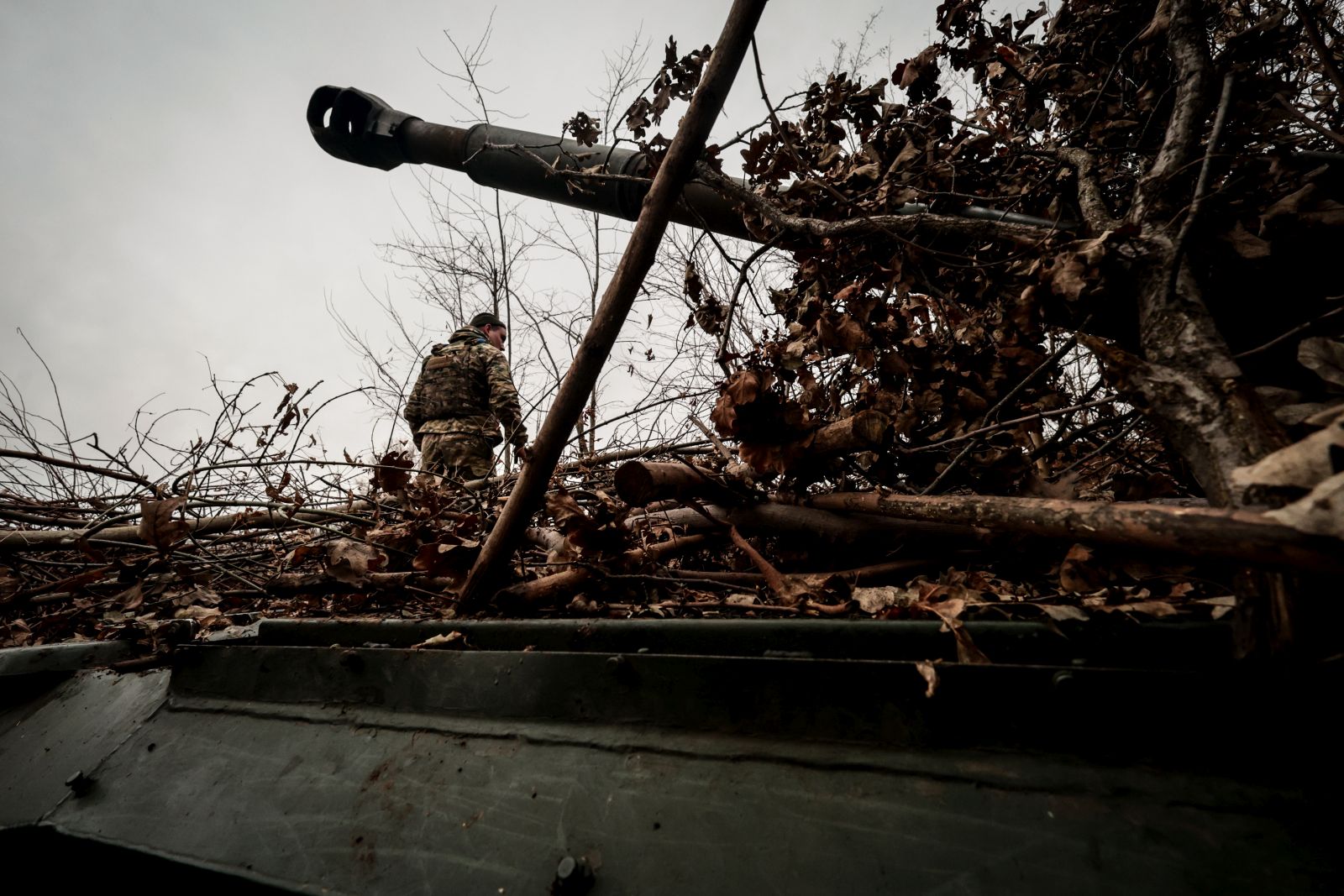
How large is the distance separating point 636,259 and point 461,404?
483 cm

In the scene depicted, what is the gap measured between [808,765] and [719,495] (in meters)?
1.14

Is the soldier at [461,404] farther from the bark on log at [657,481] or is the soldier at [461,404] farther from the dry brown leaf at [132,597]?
the bark on log at [657,481]

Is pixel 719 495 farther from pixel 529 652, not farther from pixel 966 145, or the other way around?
pixel 966 145

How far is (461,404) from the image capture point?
587 cm

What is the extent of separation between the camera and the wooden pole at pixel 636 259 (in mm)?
1512

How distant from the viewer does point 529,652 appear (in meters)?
1.12

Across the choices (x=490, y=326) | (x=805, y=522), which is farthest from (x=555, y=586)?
(x=490, y=326)

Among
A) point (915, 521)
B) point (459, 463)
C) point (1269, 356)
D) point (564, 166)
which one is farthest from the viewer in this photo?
point (459, 463)

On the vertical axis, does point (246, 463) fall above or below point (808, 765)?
above

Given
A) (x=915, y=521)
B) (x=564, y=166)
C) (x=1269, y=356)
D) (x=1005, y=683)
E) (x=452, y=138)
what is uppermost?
(x=452, y=138)

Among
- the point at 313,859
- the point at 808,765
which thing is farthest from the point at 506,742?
the point at 808,765

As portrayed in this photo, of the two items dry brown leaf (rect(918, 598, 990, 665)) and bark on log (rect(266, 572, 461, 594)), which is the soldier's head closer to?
bark on log (rect(266, 572, 461, 594))

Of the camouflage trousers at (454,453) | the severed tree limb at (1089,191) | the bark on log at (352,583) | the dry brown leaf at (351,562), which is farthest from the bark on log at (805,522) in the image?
the camouflage trousers at (454,453)

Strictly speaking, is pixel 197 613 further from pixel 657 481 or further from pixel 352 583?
pixel 657 481
